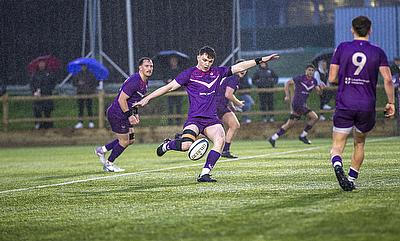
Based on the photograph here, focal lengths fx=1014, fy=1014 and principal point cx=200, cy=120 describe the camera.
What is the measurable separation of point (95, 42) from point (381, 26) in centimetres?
1018

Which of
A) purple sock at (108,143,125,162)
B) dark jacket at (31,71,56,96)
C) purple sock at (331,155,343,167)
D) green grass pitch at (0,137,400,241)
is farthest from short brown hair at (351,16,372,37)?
dark jacket at (31,71,56,96)

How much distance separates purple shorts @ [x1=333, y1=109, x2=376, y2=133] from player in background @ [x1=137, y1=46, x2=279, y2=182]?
2.73 metres

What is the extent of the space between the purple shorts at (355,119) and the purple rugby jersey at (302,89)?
13.6 m

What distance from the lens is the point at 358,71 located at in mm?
10828

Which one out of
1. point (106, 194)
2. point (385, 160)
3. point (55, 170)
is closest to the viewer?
point (106, 194)

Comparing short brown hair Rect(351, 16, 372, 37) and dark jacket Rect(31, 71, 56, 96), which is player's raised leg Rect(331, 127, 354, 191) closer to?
short brown hair Rect(351, 16, 372, 37)

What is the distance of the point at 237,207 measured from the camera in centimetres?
978

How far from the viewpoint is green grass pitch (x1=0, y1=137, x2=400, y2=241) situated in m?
8.12

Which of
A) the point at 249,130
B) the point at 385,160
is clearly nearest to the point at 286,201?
the point at 385,160

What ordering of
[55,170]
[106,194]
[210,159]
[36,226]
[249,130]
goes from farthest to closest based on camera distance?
[249,130] < [55,170] < [210,159] < [106,194] < [36,226]

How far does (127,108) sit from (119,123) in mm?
694

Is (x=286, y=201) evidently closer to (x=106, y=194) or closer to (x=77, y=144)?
(x=106, y=194)

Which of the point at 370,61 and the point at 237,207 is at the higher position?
the point at 370,61

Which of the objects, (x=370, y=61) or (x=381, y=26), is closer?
(x=370, y=61)
